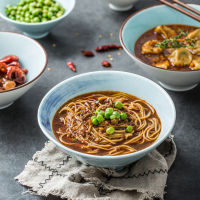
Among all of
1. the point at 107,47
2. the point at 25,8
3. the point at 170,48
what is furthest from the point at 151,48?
the point at 25,8

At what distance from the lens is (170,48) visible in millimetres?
4656

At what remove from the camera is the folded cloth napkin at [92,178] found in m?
3.12

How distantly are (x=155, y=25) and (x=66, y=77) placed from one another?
5.22 feet

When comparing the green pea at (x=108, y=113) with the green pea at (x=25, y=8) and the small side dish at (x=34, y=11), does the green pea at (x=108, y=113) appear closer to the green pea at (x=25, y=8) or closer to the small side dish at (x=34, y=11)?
the small side dish at (x=34, y=11)

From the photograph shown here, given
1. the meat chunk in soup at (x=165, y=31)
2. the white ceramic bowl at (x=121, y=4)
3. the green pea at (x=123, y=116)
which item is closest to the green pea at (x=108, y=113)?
the green pea at (x=123, y=116)

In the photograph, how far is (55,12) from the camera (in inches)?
211

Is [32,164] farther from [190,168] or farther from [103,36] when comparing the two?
[103,36]

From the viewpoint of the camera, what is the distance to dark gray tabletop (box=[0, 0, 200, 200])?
11.0 ft

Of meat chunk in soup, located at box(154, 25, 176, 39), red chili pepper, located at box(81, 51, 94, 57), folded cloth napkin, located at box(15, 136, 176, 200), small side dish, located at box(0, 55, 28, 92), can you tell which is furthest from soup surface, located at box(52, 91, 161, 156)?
meat chunk in soup, located at box(154, 25, 176, 39)

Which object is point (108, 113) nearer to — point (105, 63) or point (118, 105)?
point (118, 105)

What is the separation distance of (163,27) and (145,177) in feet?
8.52

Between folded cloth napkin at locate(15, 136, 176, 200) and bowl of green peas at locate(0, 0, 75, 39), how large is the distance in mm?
2136

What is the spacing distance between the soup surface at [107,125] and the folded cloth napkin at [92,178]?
221 millimetres

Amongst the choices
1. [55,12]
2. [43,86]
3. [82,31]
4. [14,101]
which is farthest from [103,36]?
[14,101]
